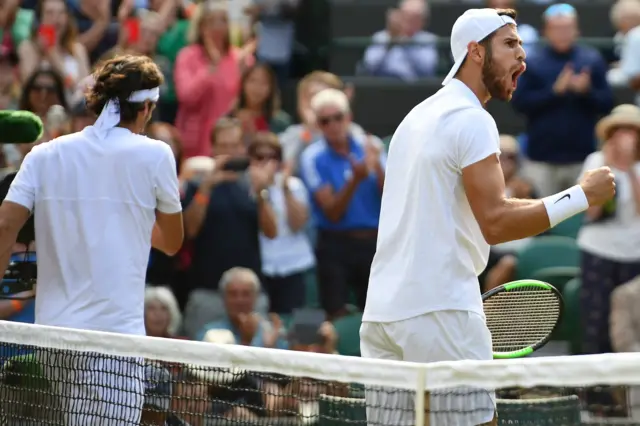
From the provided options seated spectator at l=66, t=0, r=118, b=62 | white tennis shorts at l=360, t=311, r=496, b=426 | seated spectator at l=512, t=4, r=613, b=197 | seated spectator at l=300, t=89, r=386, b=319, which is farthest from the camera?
seated spectator at l=66, t=0, r=118, b=62

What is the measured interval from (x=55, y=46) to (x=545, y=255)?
4.13 m

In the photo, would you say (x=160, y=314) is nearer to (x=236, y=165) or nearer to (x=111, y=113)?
(x=236, y=165)

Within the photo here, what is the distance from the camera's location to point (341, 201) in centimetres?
934

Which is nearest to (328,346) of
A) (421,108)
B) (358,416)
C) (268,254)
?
(268,254)

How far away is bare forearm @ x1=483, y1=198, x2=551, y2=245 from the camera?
4496 millimetres

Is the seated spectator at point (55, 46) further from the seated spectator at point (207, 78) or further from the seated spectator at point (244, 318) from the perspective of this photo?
the seated spectator at point (244, 318)

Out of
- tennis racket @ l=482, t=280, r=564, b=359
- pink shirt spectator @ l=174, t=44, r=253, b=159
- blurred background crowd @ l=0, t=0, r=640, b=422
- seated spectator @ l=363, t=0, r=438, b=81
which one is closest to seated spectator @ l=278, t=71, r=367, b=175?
blurred background crowd @ l=0, t=0, r=640, b=422

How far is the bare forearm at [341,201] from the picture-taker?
9.34m

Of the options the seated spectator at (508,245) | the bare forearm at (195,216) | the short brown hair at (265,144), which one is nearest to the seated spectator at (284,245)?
the short brown hair at (265,144)

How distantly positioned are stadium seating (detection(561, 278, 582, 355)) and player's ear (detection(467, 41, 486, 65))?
462cm

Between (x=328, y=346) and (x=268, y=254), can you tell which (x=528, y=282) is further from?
A: (x=268, y=254)

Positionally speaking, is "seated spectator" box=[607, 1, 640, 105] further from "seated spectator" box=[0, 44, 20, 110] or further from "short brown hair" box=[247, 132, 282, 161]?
"seated spectator" box=[0, 44, 20, 110]

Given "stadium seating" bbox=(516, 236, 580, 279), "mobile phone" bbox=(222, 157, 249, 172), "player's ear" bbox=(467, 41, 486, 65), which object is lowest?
"stadium seating" bbox=(516, 236, 580, 279)

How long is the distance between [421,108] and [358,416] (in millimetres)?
1225
